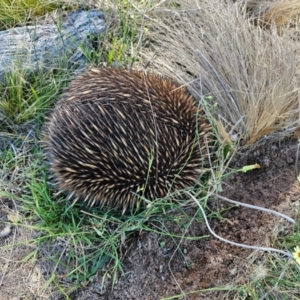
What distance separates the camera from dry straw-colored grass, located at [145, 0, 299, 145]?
95.7 inches

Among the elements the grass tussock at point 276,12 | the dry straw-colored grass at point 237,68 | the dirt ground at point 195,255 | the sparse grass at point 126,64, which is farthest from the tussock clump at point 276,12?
the dirt ground at point 195,255

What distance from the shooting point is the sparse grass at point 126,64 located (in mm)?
2279

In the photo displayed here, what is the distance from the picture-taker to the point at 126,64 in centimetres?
289

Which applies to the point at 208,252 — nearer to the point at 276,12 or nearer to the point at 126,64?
the point at 126,64

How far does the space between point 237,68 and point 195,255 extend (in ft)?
3.14

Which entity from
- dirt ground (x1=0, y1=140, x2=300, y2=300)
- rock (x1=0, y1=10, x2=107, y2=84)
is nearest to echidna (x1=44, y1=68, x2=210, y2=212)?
dirt ground (x1=0, y1=140, x2=300, y2=300)

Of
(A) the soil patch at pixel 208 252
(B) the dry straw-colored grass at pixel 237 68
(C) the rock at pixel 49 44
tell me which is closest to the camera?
(A) the soil patch at pixel 208 252

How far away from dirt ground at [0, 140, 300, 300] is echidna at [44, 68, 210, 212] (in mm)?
221

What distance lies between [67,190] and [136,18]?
1.17m

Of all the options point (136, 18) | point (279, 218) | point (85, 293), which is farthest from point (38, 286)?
point (136, 18)

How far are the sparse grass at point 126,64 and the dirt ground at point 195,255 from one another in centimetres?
4

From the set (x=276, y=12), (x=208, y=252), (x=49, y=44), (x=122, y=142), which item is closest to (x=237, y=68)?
(x=276, y=12)

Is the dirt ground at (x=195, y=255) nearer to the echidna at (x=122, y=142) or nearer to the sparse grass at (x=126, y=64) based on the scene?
the sparse grass at (x=126, y=64)

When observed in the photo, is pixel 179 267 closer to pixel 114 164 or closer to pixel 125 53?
pixel 114 164
